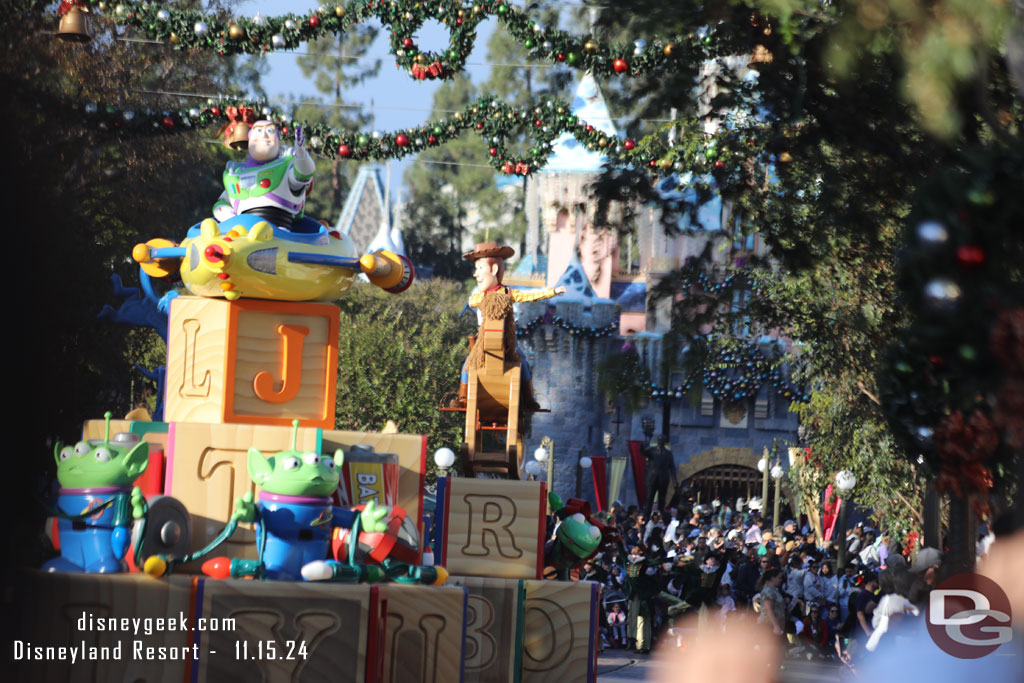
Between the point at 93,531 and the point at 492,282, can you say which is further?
the point at 492,282

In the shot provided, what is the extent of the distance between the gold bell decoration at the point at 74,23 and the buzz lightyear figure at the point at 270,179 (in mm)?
3600

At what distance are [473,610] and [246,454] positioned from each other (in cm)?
229

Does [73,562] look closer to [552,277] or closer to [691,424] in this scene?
[691,424]

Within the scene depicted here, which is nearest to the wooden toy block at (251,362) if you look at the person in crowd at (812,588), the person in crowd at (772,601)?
the person in crowd at (772,601)

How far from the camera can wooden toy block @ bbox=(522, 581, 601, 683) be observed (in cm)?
849

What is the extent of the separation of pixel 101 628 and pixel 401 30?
6454mm

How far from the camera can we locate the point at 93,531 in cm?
619

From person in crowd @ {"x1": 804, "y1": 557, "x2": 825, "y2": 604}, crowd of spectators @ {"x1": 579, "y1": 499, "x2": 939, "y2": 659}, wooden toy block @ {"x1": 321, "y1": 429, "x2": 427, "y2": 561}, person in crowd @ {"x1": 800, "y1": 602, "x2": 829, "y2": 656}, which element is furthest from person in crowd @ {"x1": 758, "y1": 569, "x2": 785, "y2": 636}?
wooden toy block @ {"x1": 321, "y1": 429, "x2": 427, "y2": 561}

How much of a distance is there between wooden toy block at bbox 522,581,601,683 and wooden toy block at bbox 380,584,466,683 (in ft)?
6.25

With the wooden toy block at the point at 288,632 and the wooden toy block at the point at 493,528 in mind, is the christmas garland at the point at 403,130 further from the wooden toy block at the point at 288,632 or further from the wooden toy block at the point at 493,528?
the wooden toy block at the point at 288,632

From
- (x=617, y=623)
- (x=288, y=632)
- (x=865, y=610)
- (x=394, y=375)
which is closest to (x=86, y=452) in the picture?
(x=288, y=632)

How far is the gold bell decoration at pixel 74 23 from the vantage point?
10391 mm

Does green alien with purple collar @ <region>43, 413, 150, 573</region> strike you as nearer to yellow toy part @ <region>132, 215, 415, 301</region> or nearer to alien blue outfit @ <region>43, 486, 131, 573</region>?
alien blue outfit @ <region>43, 486, 131, 573</region>

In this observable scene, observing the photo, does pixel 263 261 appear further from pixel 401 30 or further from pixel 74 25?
pixel 74 25
